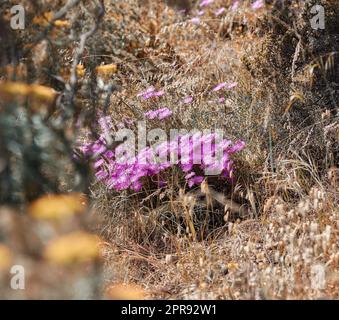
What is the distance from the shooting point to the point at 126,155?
366 cm

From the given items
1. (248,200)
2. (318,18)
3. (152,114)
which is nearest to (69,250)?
(248,200)

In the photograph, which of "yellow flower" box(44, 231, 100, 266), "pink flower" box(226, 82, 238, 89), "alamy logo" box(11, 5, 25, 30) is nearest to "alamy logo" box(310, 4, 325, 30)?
"pink flower" box(226, 82, 238, 89)

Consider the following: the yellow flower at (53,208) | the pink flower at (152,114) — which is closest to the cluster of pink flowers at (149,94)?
the pink flower at (152,114)

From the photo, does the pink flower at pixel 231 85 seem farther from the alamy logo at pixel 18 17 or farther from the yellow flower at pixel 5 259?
the yellow flower at pixel 5 259

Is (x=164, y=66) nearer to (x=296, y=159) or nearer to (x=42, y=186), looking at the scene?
(x=296, y=159)

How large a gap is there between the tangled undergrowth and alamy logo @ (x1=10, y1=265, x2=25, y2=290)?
5 centimetres

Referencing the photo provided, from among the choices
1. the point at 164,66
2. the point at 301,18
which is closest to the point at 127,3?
the point at 164,66

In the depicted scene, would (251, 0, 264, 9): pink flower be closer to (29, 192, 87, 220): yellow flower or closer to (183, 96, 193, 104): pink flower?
(183, 96, 193, 104): pink flower

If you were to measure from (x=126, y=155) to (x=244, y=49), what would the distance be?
1167 millimetres

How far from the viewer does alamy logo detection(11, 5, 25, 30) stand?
245cm

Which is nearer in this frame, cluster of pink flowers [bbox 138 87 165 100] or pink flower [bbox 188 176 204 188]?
pink flower [bbox 188 176 204 188]

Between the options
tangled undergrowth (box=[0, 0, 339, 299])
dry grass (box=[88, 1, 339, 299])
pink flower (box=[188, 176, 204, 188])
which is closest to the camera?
tangled undergrowth (box=[0, 0, 339, 299])

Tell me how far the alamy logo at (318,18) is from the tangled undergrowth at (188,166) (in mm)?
57

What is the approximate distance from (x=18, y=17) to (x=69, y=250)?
4.33 ft
